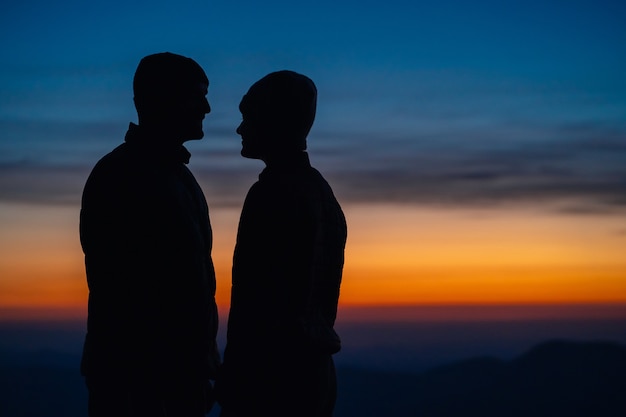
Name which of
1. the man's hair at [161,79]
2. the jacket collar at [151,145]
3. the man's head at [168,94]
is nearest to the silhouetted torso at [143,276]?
the jacket collar at [151,145]

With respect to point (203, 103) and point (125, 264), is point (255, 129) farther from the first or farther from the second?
point (125, 264)

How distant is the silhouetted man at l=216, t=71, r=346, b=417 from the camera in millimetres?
10336

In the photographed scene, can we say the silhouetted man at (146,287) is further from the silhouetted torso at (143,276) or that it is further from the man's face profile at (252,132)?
the man's face profile at (252,132)

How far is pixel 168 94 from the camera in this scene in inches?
443

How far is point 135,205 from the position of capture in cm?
1091

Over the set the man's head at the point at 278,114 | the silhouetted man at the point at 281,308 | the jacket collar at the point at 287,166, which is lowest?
the silhouetted man at the point at 281,308

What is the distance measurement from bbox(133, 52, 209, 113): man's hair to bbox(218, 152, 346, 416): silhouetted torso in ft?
4.83

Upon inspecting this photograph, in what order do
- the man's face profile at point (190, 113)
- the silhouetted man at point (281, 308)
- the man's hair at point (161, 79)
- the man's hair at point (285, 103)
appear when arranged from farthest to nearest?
1. the man's face profile at point (190, 113)
2. the man's hair at point (161, 79)
3. the man's hair at point (285, 103)
4. the silhouetted man at point (281, 308)

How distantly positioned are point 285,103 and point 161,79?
53.1 inches

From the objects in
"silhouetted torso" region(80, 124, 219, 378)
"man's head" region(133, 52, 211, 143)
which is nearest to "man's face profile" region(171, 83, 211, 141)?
"man's head" region(133, 52, 211, 143)

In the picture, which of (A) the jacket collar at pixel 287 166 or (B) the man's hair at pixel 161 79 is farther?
(B) the man's hair at pixel 161 79

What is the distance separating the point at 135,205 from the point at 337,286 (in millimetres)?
2068

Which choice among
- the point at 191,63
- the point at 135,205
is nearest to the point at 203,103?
the point at 191,63

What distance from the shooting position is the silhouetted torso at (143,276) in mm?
10758
